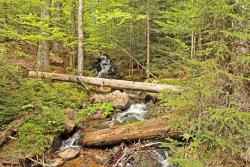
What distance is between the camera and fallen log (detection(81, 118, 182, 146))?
7957 mm

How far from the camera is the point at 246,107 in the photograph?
5.52 metres

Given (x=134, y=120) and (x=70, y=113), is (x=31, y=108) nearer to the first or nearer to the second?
(x=70, y=113)

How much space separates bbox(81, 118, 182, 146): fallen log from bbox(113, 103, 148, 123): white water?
5.22 ft

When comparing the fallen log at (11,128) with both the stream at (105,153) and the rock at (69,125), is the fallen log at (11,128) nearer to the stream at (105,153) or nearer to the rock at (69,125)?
the rock at (69,125)

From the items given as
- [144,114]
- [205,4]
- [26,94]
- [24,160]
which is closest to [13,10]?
[26,94]

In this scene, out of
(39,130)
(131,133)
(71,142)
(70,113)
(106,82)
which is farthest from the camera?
(106,82)

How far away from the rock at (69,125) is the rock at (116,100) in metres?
2.37

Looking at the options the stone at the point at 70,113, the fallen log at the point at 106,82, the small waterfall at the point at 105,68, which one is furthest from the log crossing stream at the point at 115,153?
the small waterfall at the point at 105,68

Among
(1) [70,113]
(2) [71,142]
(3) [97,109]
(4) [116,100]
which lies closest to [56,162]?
(2) [71,142]

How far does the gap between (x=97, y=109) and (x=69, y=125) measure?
6.74 feet

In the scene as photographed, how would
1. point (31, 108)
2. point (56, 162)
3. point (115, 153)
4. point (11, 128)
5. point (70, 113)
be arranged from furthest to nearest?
point (70, 113) → point (31, 108) → point (11, 128) → point (115, 153) → point (56, 162)

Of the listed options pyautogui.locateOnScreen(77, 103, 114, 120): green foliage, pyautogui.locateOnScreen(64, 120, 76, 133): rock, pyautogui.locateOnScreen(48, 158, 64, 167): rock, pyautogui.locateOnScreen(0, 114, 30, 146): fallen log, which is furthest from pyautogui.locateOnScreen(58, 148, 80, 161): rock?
pyautogui.locateOnScreen(77, 103, 114, 120): green foliage

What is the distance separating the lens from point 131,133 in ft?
27.1

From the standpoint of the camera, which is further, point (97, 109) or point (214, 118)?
point (97, 109)
